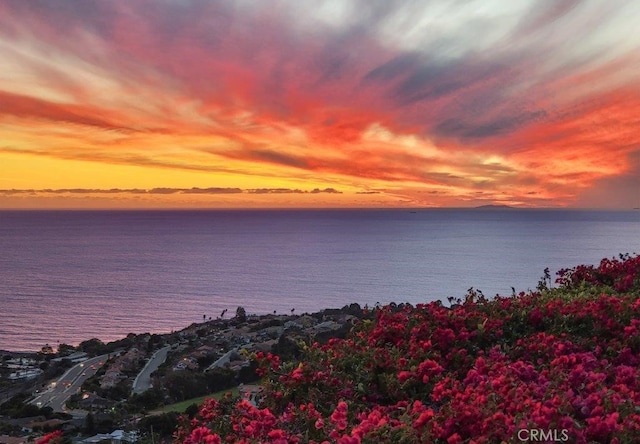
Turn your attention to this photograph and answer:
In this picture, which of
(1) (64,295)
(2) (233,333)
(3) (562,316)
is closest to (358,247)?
(1) (64,295)

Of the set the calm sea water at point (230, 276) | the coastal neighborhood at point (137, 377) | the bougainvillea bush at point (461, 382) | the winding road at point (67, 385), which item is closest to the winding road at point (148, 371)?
the coastal neighborhood at point (137, 377)

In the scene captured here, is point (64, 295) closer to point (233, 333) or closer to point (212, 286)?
point (212, 286)

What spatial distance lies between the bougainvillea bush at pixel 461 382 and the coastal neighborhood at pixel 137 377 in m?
7.62

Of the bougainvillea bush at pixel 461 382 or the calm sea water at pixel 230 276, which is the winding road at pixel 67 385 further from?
the bougainvillea bush at pixel 461 382

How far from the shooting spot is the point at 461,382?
6035 mm

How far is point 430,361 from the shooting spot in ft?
19.9

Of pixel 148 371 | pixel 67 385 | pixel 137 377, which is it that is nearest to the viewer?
pixel 67 385
